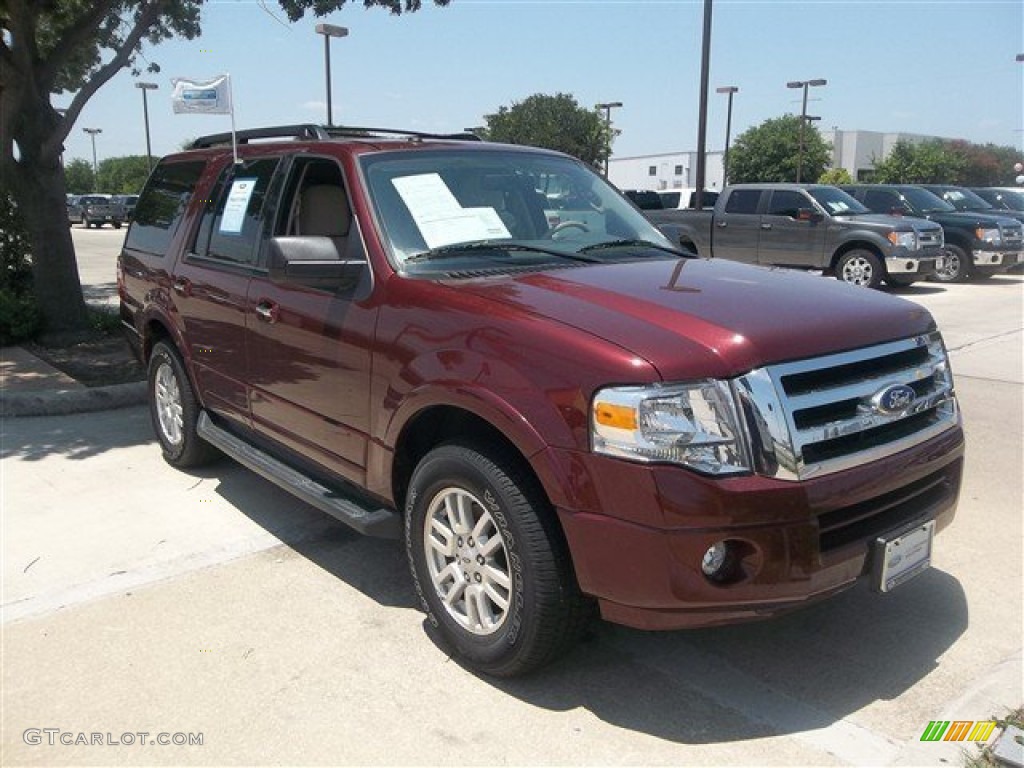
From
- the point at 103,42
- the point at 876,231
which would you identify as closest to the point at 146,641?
the point at 103,42

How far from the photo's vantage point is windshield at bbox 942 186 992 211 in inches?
755

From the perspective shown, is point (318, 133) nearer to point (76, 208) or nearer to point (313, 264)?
point (313, 264)

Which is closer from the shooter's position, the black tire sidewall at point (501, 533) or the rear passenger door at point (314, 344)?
the black tire sidewall at point (501, 533)

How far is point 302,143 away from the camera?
426cm

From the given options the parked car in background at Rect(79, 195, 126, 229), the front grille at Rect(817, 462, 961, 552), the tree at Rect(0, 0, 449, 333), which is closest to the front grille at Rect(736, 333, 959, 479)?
the front grille at Rect(817, 462, 961, 552)

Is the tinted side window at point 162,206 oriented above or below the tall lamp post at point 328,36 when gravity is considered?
below

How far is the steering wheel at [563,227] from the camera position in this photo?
154 inches

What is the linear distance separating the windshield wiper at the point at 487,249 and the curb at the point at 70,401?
178 inches

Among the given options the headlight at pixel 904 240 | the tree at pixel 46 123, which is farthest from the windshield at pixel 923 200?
the tree at pixel 46 123

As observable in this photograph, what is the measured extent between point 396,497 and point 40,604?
1667 millimetres

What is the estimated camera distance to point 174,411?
17.9 feet

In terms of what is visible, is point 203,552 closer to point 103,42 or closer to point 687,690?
point 687,690

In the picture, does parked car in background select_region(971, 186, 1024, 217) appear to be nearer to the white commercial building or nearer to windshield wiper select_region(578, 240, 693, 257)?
windshield wiper select_region(578, 240, 693, 257)

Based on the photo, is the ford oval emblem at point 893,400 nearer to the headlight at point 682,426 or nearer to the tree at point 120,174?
the headlight at point 682,426
